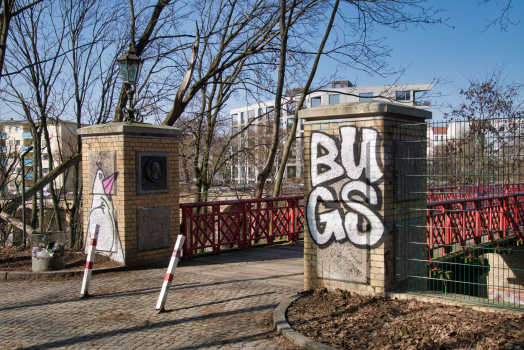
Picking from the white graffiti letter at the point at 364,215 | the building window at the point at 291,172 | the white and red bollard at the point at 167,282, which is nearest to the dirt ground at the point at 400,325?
the white graffiti letter at the point at 364,215

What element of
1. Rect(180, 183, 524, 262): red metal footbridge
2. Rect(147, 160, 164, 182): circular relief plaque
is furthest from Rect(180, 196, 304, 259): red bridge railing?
Rect(147, 160, 164, 182): circular relief plaque

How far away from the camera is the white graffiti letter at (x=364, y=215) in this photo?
18.8ft

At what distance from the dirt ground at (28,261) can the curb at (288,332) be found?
13.5 feet

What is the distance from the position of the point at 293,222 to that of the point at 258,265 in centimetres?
A: 343

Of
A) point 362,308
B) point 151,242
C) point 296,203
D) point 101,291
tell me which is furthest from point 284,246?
point 362,308

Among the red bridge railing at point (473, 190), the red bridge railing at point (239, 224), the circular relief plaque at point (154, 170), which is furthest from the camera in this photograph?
the red bridge railing at point (239, 224)

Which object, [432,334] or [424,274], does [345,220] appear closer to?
[424,274]

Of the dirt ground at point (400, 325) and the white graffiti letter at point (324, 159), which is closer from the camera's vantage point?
the dirt ground at point (400, 325)

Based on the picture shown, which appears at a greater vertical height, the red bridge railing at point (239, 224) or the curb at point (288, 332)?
the red bridge railing at point (239, 224)

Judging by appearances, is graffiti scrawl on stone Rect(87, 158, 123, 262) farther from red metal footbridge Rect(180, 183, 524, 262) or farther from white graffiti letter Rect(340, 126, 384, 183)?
white graffiti letter Rect(340, 126, 384, 183)

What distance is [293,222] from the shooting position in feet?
40.5

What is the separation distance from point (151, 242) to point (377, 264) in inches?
186

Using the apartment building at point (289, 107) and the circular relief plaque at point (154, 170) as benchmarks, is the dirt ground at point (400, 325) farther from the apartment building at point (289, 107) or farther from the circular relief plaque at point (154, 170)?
the circular relief plaque at point (154, 170)

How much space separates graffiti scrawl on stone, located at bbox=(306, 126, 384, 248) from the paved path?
130 cm
